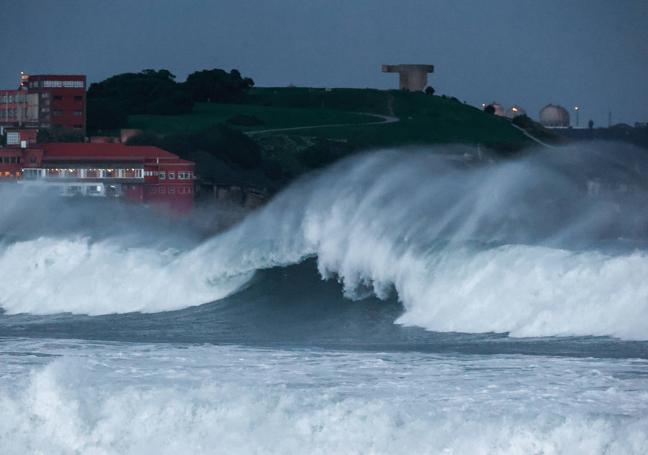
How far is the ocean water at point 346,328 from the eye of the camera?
17.3m

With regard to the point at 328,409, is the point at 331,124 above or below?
above

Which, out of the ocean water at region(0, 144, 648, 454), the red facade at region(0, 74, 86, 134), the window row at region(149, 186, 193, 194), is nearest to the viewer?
the ocean water at region(0, 144, 648, 454)

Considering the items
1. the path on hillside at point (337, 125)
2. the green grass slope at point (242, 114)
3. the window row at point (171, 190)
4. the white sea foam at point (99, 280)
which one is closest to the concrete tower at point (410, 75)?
the path on hillside at point (337, 125)

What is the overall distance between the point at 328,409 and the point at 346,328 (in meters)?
8.82

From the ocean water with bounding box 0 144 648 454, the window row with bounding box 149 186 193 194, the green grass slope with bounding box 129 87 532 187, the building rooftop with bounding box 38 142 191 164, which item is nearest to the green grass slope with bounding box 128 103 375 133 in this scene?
the green grass slope with bounding box 129 87 532 187

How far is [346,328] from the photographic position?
26.2m

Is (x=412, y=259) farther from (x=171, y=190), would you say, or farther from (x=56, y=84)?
(x=56, y=84)

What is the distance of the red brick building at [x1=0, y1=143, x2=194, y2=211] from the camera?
67312mm

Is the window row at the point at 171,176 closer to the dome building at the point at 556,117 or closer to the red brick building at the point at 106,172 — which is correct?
the red brick building at the point at 106,172

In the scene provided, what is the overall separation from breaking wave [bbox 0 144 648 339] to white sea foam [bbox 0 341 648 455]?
14.1 ft

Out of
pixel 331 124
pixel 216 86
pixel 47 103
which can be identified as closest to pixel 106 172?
pixel 47 103

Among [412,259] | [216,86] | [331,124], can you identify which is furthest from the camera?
[216,86]

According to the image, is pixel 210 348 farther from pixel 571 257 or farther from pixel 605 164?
pixel 605 164

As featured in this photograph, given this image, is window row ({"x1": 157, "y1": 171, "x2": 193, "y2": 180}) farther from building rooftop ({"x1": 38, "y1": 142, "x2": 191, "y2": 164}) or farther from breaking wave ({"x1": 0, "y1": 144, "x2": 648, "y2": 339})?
breaking wave ({"x1": 0, "y1": 144, "x2": 648, "y2": 339})
